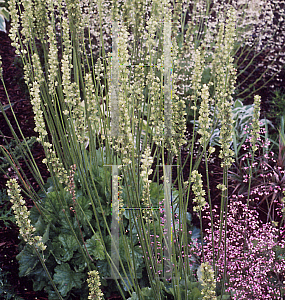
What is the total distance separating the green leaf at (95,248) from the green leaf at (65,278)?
0.49 feet

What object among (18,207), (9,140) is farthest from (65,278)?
(9,140)

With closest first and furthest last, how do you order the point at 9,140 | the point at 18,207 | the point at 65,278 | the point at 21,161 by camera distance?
the point at 18,207
the point at 65,278
the point at 21,161
the point at 9,140

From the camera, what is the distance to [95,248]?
2043 millimetres

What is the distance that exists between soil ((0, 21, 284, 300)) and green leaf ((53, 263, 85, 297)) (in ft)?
0.77

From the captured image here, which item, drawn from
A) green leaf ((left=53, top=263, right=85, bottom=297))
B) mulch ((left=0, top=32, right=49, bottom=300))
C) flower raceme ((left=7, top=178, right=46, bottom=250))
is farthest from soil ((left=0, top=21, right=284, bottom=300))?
flower raceme ((left=7, top=178, right=46, bottom=250))

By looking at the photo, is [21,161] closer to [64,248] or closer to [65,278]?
[64,248]

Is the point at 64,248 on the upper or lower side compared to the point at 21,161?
lower

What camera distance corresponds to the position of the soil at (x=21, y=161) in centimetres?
214

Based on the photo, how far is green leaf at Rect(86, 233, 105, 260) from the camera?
2010 mm

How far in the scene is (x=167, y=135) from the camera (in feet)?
4.42

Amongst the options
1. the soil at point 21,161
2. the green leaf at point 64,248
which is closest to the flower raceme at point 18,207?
the soil at point 21,161

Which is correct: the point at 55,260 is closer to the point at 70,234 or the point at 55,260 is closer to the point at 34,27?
the point at 70,234

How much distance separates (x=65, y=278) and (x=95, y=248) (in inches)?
9.5

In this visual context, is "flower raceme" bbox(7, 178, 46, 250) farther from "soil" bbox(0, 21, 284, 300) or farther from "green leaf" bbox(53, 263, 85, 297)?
"green leaf" bbox(53, 263, 85, 297)
